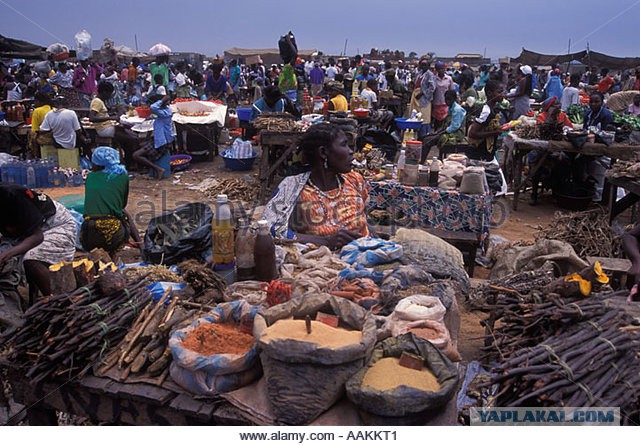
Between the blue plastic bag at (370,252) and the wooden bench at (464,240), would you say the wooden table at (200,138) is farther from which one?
the blue plastic bag at (370,252)

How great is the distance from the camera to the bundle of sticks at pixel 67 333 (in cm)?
225

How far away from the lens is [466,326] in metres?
4.21

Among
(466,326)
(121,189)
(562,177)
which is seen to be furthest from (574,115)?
(121,189)

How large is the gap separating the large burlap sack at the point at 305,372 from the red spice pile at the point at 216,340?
0.82ft

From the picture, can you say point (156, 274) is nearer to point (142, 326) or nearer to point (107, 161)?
point (142, 326)

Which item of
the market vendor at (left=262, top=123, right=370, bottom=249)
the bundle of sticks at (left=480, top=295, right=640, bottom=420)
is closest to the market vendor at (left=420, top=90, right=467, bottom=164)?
the market vendor at (left=262, top=123, right=370, bottom=249)

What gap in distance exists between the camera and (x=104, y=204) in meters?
5.33

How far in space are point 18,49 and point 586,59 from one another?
26.0 meters

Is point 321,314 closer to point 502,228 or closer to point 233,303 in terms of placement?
point 233,303

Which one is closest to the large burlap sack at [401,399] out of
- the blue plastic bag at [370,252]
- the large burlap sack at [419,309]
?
the large burlap sack at [419,309]

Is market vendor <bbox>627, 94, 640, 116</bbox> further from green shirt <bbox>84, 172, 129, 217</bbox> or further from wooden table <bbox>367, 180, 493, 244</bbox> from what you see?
green shirt <bbox>84, 172, 129, 217</bbox>

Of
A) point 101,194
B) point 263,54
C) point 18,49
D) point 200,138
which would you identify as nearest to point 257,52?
point 263,54

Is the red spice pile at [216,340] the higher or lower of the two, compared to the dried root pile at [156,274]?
higher

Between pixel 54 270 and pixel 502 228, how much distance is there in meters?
6.36
